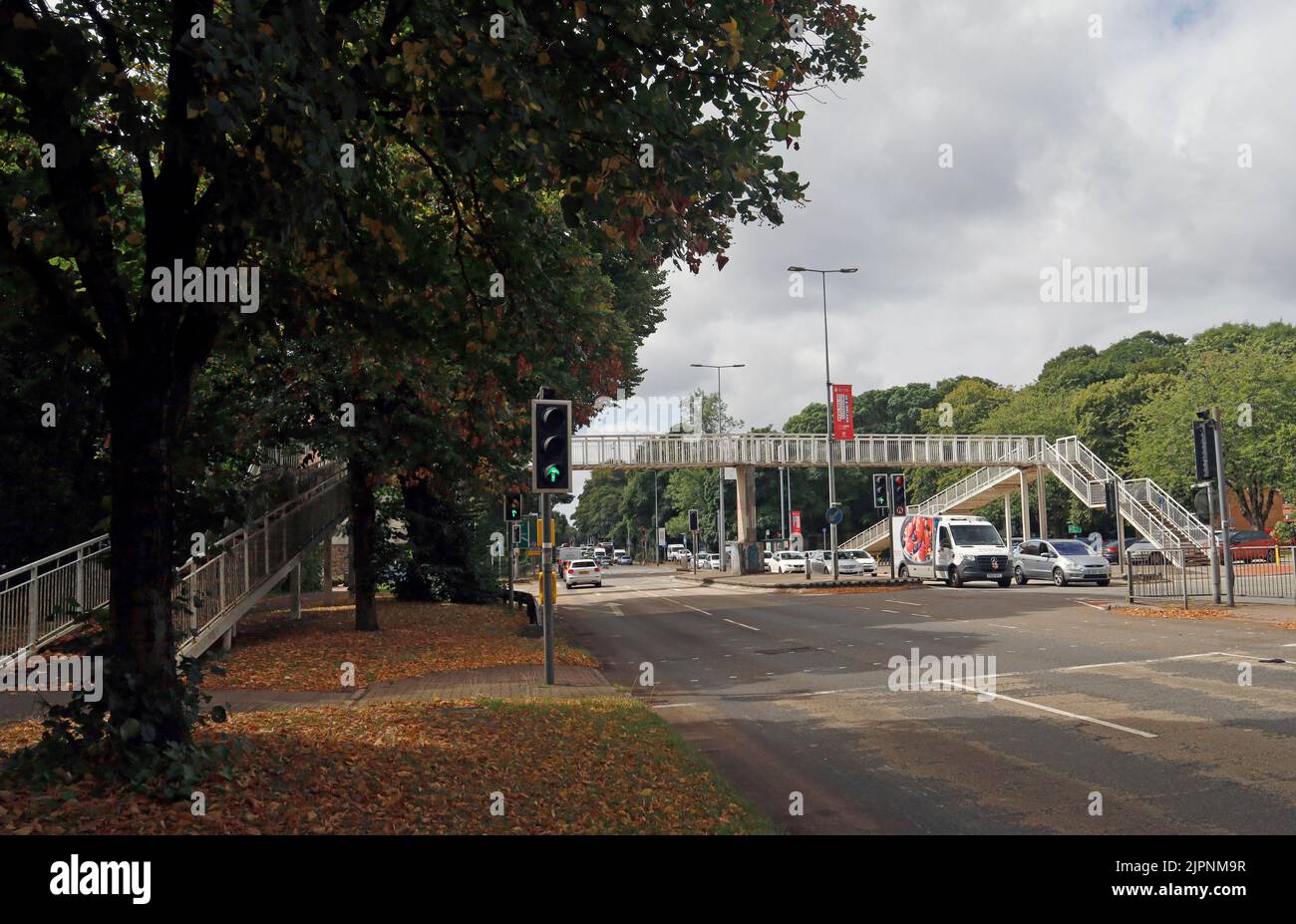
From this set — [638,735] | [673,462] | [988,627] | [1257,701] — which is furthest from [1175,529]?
[638,735]

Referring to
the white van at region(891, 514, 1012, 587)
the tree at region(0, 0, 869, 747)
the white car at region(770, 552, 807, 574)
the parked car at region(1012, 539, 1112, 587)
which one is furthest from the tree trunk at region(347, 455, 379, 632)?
the white car at region(770, 552, 807, 574)

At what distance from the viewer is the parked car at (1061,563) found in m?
37.6

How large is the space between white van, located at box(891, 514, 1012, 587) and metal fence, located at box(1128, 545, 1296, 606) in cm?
1041

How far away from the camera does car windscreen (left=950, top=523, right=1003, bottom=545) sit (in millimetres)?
39781

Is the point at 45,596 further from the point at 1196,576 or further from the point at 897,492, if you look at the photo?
the point at 897,492

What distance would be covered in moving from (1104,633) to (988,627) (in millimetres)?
2517

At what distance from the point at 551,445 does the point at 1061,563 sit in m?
30.1

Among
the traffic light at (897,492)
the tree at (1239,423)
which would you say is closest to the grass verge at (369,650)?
the traffic light at (897,492)

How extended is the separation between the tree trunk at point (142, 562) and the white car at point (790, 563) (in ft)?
172

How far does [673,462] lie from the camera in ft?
178

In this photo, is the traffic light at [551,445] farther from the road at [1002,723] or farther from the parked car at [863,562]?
the parked car at [863,562]

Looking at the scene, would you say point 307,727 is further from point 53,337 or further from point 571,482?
point 571,482

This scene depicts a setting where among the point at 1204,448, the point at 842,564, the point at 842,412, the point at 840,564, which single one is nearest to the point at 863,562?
the point at 842,564

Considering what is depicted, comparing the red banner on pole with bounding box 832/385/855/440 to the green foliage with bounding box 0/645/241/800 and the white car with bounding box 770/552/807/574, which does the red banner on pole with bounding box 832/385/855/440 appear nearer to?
the white car with bounding box 770/552/807/574
